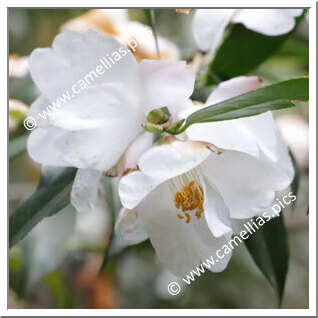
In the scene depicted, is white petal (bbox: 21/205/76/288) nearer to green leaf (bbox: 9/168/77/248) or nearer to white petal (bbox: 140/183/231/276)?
green leaf (bbox: 9/168/77/248)

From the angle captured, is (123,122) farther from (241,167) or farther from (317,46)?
(317,46)

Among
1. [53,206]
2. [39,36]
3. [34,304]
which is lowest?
[34,304]

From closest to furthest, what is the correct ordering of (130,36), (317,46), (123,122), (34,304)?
1. (123,122)
2. (317,46)
3. (130,36)
4. (34,304)

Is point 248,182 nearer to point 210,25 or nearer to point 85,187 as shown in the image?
point 85,187

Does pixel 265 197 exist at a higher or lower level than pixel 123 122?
lower

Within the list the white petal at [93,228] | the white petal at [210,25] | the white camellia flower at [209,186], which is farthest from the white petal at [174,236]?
the white petal at [93,228]

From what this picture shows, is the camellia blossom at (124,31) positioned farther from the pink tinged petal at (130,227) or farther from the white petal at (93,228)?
the white petal at (93,228)
